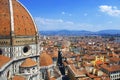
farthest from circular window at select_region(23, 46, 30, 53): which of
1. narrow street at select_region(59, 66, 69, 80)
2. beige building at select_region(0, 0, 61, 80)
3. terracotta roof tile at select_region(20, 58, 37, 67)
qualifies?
narrow street at select_region(59, 66, 69, 80)

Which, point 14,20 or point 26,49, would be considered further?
point 26,49

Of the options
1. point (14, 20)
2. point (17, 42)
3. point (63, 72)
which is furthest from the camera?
point (63, 72)

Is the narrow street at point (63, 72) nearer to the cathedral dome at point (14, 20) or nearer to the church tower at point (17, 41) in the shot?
the church tower at point (17, 41)

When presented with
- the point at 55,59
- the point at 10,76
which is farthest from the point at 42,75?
the point at 55,59

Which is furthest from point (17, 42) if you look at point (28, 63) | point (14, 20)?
point (28, 63)

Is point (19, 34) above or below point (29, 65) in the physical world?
above

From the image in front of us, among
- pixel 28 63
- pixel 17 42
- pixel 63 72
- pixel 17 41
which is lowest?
pixel 63 72

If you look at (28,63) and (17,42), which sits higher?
(17,42)

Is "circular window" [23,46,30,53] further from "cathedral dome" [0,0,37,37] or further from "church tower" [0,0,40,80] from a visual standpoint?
"cathedral dome" [0,0,37,37]

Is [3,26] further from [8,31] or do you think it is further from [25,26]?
[25,26]

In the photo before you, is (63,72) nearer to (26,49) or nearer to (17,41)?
(26,49)
